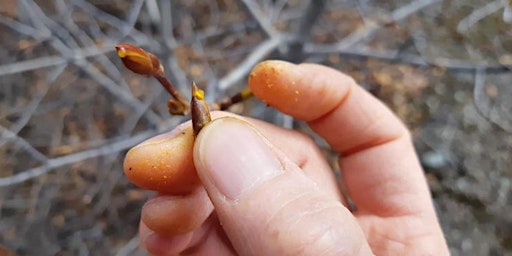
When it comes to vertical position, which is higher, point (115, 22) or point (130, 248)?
point (115, 22)

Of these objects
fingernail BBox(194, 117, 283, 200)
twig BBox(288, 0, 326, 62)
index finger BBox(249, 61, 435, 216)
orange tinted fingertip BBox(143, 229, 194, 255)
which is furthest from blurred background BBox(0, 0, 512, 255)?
fingernail BBox(194, 117, 283, 200)

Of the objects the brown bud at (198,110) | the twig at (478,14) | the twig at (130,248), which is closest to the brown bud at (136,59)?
the brown bud at (198,110)

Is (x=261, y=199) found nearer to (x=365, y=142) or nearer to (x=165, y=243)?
(x=165, y=243)

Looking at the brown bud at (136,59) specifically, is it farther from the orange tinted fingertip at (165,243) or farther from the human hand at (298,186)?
the orange tinted fingertip at (165,243)

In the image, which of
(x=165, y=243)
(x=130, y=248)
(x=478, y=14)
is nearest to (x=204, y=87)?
(x=130, y=248)

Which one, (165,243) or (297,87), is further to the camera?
(297,87)
